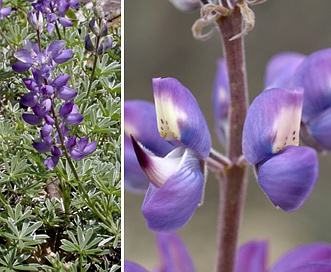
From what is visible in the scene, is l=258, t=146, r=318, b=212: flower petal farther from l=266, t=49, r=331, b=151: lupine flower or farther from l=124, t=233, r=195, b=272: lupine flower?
l=124, t=233, r=195, b=272: lupine flower

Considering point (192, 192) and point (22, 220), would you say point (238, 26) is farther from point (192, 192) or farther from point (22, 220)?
point (22, 220)

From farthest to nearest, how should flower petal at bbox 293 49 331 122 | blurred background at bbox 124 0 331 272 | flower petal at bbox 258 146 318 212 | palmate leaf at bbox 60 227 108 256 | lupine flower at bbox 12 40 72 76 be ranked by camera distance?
blurred background at bbox 124 0 331 272 → palmate leaf at bbox 60 227 108 256 → lupine flower at bbox 12 40 72 76 → flower petal at bbox 293 49 331 122 → flower petal at bbox 258 146 318 212

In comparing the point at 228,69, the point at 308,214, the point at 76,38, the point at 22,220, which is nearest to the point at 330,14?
the point at 308,214

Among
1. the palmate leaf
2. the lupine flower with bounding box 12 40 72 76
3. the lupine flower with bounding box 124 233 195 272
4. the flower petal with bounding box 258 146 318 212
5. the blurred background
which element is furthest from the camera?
the blurred background

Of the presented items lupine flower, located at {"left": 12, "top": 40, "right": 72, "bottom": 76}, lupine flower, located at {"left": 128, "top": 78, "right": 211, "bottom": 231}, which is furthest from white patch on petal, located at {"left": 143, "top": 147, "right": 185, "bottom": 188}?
lupine flower, located at {"left": 12, "top": 40, "right": 72, "bottom": 76}

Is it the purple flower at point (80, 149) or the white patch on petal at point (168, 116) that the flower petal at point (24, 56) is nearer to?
the purple flower at point (80, 149)

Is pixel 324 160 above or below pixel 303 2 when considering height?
below
